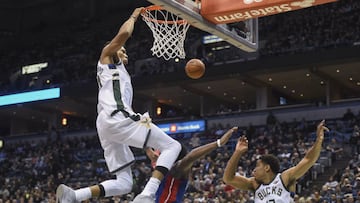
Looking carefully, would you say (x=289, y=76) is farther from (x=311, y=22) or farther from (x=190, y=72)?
(x=190, y=72)

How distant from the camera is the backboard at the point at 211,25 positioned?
315 inches

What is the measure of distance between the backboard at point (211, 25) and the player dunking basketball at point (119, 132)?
5.45 ft

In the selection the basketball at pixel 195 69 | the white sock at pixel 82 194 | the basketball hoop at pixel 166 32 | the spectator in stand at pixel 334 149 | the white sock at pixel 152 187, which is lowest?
the spectator in stand at pixel 334 149

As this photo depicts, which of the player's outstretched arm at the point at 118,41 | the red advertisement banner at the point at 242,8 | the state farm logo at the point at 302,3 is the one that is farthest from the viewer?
the red advertisement banner at the point at 242,8

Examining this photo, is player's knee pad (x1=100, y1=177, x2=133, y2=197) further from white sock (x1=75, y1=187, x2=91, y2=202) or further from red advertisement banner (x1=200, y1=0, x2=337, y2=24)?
red advertisement banner (x1=200, y1=0, x2=337, y2=24)

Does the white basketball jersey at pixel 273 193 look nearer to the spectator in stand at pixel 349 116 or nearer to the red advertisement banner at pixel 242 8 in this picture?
the red advertisement banner at pixel 242 8

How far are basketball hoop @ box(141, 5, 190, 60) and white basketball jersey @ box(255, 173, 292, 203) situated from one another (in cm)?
340

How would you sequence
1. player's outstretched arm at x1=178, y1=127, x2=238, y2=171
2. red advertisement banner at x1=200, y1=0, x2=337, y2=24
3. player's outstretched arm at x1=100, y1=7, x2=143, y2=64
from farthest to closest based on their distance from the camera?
red advertisement banner at x1=200, y1=0, x2=337, y2=24, player's outstretched arm at x1=100, y1=7, x2=143, y2=64, player's outstretched arm at x1=178, y1=127, x2=238, y2=171

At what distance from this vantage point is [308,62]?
88.3 feet

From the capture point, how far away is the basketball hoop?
880cm

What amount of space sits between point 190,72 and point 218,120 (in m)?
22.0

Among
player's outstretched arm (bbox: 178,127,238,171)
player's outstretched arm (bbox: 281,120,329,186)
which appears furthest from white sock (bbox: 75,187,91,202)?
player's outstretched arm (bbox: 281,120,329,186)

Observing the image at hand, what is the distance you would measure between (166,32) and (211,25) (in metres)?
0.76

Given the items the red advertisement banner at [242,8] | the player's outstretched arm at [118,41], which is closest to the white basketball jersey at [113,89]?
the player's outstretched arm at [118,41]
